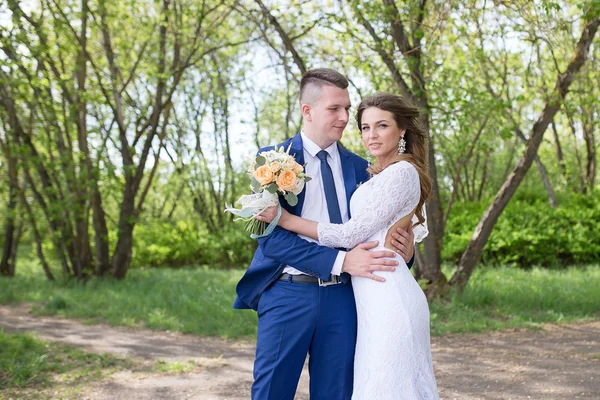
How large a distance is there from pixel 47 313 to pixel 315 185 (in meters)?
6.94

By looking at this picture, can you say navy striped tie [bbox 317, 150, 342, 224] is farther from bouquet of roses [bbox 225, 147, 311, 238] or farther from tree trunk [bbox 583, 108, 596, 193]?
tree trunk [bbox 583, 108, 596, 193]

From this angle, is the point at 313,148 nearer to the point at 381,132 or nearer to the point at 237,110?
the point at 381,132

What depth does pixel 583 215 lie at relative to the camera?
1196 cm

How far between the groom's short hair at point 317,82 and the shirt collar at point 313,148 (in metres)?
0.18

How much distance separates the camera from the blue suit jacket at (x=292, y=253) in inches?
109

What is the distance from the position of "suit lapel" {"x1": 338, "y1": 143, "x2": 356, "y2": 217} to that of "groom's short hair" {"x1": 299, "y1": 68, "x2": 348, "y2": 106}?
330 millimetres

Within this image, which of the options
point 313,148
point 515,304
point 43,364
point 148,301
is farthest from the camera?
point 148,301

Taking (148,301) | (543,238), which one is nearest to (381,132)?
(148,301)

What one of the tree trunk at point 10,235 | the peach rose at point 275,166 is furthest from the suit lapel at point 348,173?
the tree trunk at point 10,235

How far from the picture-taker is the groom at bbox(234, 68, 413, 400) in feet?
9.17

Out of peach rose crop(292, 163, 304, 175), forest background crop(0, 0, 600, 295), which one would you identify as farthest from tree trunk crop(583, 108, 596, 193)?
peach rose crop(292, 163, 304, 175)

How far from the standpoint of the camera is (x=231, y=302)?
8.66 meters

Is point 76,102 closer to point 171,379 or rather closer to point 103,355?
point 103,355

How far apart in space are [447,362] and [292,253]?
3583mm
